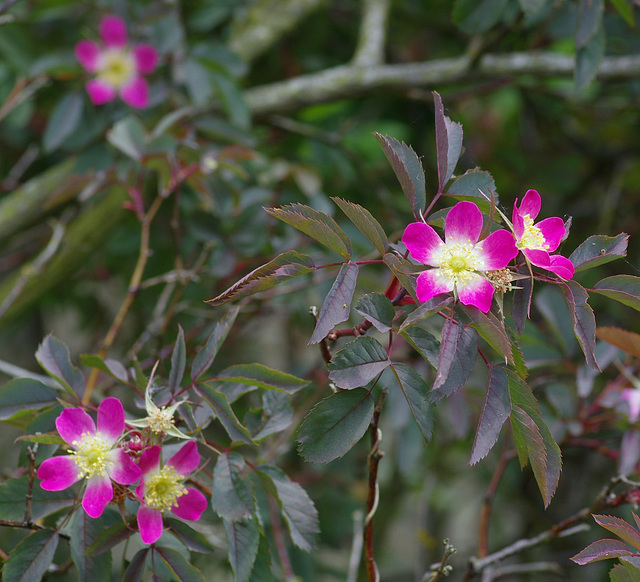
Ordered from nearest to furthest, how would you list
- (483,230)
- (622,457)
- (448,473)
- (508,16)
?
(483,230) < (622,457) < (508,16) < (448,473)

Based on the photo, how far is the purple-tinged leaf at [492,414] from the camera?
1.73 ft

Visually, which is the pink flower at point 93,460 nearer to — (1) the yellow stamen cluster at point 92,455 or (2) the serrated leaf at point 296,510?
(1) the yellow stamen cluster at point 92,455

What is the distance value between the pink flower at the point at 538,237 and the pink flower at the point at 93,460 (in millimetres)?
425

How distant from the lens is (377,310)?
0.57 meters

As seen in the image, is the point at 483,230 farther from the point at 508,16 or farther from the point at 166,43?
the point at 166,43

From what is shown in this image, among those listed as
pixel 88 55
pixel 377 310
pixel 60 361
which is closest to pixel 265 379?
pixel 377 310

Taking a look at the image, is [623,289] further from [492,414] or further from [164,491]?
[164,491]

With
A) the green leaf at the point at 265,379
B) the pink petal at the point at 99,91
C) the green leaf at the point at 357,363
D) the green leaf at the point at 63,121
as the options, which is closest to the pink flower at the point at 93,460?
the green leaf at the point at 265,379

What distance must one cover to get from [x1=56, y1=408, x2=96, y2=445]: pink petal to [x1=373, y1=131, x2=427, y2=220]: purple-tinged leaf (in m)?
0.39

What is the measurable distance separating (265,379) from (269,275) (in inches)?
5.8

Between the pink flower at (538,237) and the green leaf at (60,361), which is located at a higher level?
the pink flower at (538,237)

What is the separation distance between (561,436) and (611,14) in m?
1.23

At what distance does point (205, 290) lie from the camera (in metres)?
1.43

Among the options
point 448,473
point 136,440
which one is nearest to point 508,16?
point 136,440
